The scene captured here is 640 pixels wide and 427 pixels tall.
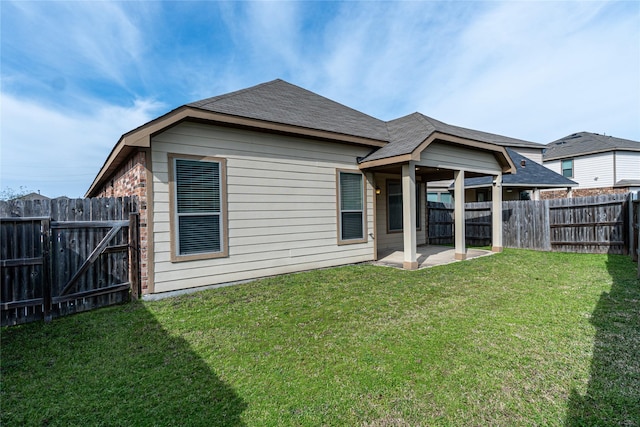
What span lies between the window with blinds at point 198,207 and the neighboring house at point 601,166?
81.6 feet

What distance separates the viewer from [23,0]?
568cm

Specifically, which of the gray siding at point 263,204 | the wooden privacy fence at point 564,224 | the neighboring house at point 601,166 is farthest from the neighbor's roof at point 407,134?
the neighboring house at point 601,166

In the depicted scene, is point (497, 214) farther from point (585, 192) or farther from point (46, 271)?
point (585, 192)

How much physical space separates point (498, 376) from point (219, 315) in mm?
3470

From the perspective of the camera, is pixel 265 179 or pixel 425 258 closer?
pixel 265 179

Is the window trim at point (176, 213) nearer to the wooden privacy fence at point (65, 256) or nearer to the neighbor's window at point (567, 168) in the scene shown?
the wooden privacy fence at point (65, 256)

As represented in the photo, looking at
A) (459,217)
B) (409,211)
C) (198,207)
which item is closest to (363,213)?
(409,211)

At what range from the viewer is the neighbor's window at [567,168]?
23.8 meters

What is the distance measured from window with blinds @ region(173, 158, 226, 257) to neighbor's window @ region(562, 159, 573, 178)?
2849 centimetres

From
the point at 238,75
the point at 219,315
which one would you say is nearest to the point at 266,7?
the point at 238,75

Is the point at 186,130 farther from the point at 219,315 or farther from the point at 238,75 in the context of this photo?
the point at 238,75

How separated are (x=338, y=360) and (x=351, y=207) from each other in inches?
198

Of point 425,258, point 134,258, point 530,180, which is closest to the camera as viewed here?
point 134,258

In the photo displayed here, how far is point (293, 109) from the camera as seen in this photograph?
7547 millimetres
